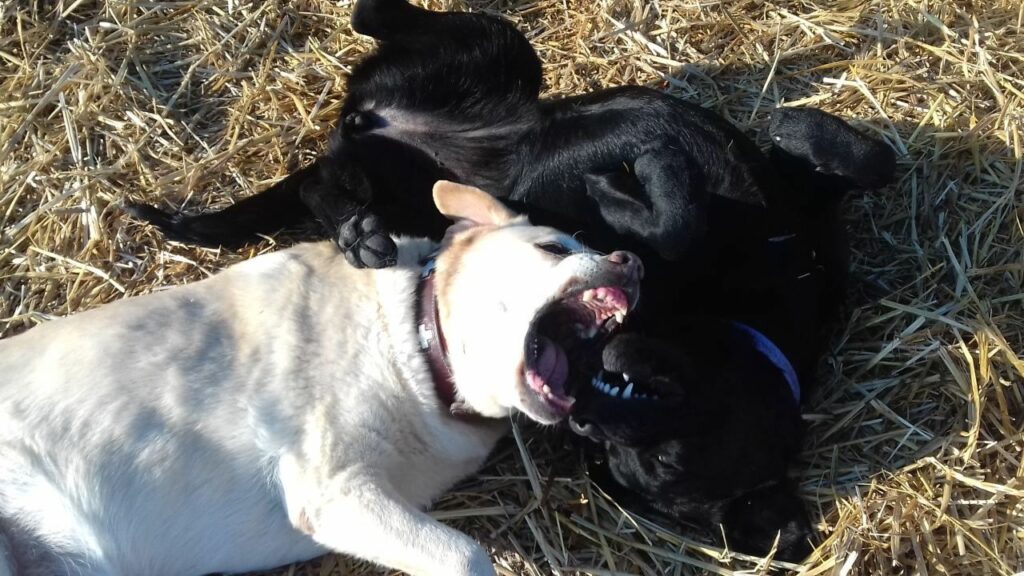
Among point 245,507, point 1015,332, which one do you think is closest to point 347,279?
point 245,507

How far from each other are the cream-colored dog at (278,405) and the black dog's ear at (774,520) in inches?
33.9

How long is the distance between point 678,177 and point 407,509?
64.1 inches

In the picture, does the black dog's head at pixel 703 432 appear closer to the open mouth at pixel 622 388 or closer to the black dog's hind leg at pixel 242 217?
the open mouth at pixel 622 388

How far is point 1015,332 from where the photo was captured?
376cm

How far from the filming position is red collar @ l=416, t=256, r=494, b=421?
3.43m

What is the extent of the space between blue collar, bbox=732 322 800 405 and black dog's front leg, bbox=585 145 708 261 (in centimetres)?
41

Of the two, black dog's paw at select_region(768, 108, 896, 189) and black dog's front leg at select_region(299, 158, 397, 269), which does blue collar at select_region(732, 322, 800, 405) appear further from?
black dog's front leg at select_region(299, 158, 397, 269)

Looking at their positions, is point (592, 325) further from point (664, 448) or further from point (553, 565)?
point (553, 565)

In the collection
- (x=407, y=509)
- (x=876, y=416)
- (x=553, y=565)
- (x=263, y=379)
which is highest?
(x=263, y=379)

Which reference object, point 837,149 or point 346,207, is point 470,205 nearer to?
point 346,207

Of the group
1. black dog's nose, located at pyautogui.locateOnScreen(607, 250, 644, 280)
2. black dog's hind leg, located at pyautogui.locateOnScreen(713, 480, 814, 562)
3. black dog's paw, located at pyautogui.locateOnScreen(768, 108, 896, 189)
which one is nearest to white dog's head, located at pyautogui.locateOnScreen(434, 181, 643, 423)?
black dog's nose, located at pyautogui.locateOnScreen(607, 250, 644, 280)

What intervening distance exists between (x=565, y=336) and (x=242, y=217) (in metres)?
1.68

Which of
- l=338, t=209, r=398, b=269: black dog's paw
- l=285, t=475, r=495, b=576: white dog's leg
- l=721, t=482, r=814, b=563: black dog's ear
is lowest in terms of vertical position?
l=721, t=482, r=814, b=563: black dog's ear

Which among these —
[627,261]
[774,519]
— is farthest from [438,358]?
[774,519]
